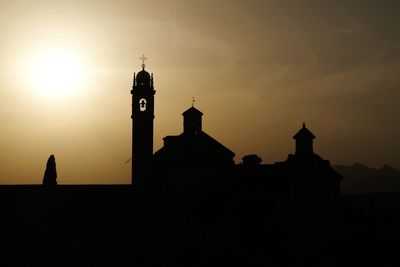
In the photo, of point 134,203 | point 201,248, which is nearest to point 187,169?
point 134,203

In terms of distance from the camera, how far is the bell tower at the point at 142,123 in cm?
4862

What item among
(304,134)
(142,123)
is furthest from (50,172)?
(304,134)

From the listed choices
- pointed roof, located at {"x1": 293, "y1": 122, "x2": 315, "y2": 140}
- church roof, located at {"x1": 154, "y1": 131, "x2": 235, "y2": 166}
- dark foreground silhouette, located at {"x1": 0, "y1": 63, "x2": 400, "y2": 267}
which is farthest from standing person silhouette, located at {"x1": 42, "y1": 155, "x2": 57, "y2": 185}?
Answer: pointed roof, located at {"x1": 293, "y1": 122, "x2": 315, "y2": 140}

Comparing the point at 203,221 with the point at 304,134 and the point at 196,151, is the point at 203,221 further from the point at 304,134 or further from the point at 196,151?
the point at 304,134

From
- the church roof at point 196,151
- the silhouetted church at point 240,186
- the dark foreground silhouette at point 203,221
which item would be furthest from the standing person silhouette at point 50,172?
the church roof at point 196,151

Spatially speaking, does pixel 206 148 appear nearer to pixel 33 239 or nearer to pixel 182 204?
pixel 182 204

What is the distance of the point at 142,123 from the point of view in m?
49.2

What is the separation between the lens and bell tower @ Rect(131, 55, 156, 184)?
48625 millimetres

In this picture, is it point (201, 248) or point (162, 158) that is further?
point (162, 158)

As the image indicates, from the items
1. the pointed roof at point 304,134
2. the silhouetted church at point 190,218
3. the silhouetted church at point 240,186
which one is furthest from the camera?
the pointed roof at point 304,134

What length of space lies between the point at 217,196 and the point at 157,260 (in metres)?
4.95

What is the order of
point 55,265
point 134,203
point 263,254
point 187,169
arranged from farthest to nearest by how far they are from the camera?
1. point 187,169
2. point 134,203
3. point 55,265
4. point 263,254

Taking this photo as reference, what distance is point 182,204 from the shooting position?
35031 millimetres

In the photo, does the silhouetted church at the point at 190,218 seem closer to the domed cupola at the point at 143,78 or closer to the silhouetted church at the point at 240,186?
the silhouetted church at the point at 240,186
